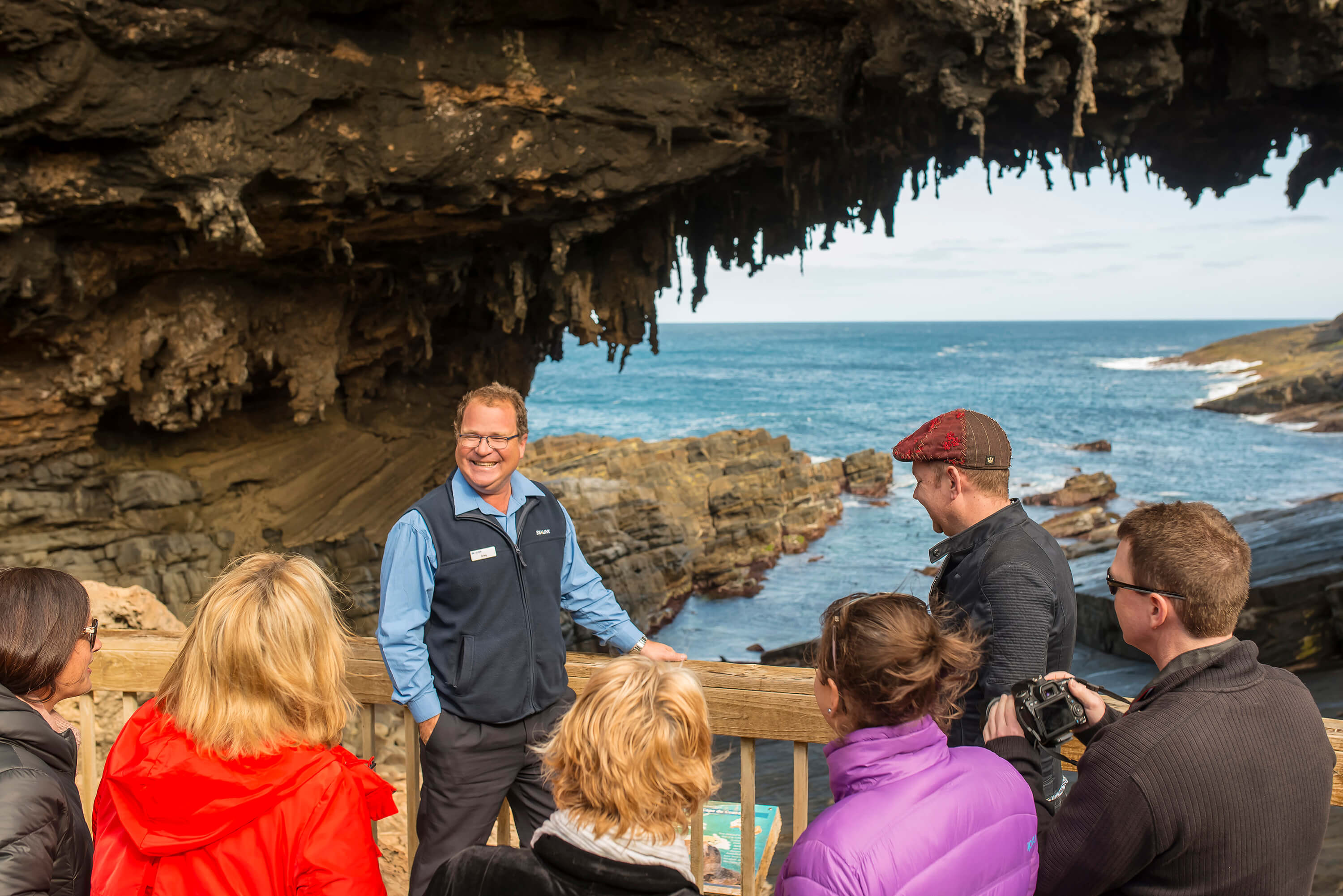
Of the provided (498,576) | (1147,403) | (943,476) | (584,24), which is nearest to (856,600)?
(943,476)

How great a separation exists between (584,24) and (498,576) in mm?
7952

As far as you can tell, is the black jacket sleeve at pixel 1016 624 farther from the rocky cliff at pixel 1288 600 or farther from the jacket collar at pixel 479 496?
the rocky cliff at pixel 1288 600

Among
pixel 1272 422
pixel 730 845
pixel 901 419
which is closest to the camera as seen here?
pixel 730 845

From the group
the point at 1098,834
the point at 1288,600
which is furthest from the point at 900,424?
the point at 1098,834

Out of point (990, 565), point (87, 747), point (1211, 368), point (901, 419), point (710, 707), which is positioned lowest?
point (901, 419)

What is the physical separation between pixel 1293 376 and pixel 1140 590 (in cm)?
6626

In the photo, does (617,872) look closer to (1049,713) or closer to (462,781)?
(1049,713)

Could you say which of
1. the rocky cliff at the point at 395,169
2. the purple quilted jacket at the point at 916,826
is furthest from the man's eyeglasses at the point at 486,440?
the rocky cliff at the point at 395,169

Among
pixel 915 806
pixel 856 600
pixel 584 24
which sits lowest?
pixel 915 806

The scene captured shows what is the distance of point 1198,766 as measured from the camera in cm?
167

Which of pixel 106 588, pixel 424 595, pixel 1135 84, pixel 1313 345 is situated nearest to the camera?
pixel 424 595

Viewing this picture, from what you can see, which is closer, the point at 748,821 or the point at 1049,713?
the point at 1049,713

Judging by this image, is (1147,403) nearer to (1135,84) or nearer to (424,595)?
(1135,84)

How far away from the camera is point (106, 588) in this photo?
296 inches
